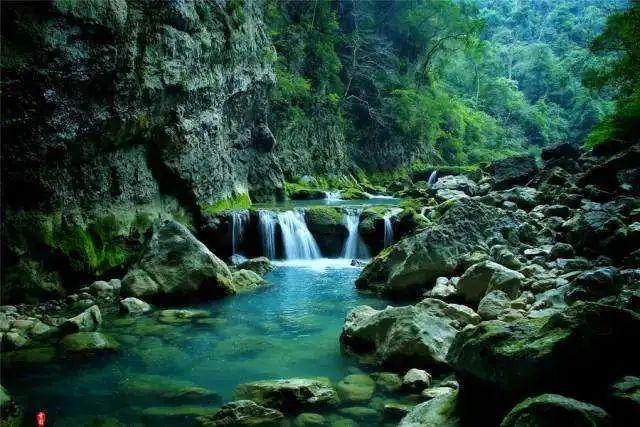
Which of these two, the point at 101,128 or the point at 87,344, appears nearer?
the point at 87,344

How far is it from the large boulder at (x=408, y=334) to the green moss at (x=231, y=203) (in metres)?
9.06

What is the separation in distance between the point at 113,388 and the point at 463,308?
4391mm

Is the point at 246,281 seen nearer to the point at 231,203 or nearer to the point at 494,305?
the point at 494,305

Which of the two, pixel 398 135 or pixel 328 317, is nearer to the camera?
pixel 328 317

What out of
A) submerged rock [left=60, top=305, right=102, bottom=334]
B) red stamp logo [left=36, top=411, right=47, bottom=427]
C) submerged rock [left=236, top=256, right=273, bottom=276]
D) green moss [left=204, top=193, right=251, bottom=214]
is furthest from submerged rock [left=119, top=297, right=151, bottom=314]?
green moss [left=204, top=193, right=251, bottom=214]

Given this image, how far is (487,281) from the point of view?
744cm

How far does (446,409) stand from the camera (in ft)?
11.3

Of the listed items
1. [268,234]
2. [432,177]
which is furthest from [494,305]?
[432,177]

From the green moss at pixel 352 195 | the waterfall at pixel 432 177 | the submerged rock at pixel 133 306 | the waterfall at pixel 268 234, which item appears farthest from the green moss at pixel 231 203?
the waterfall at pixel 432 177

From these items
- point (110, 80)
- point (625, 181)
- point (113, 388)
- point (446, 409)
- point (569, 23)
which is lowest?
point (113, 388)

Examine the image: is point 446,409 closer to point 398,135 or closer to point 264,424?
point 264,424

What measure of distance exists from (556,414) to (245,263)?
10.3 meters

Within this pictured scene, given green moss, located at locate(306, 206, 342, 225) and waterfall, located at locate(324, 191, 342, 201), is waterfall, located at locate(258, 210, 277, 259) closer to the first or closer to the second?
green moss, located at locate(306, 206, 342, 225)

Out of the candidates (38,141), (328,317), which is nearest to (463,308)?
(328,317)
